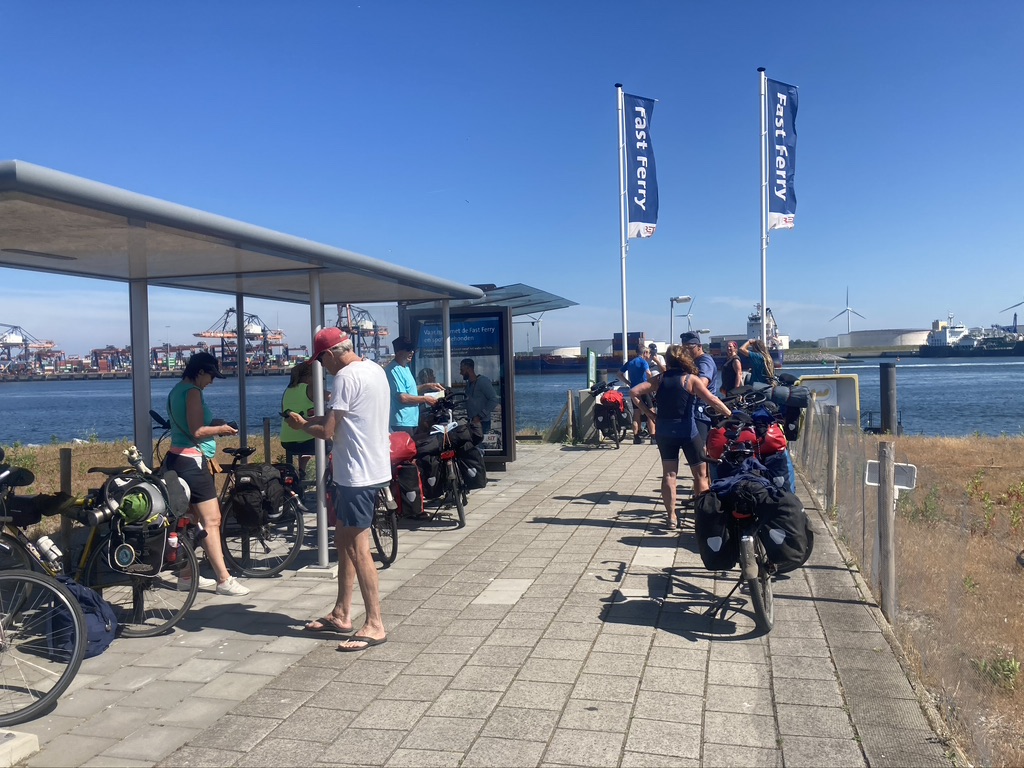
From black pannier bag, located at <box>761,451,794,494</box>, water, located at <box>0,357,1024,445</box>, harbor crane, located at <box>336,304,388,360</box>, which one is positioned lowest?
water, located at <box>0,357,1024,445</box>

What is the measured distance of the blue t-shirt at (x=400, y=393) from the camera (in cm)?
875

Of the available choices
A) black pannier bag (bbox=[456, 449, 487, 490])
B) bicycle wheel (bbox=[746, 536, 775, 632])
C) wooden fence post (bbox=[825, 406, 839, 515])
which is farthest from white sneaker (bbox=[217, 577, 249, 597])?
wooden fence post (bbox=[825, 406, 839, 515])

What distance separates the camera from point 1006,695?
4848mm

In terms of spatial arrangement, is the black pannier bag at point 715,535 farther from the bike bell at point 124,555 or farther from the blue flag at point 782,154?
the blue flag at point 782,154

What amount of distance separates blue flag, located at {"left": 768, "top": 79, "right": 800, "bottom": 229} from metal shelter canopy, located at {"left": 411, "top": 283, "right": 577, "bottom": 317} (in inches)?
360

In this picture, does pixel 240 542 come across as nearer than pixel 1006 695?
No

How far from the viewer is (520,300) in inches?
551

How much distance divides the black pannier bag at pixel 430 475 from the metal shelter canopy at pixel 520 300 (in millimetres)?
3899

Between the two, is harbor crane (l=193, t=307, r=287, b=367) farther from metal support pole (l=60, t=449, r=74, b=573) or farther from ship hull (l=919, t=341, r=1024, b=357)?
ship hull (l=919, t=341, r=1024, b=357)

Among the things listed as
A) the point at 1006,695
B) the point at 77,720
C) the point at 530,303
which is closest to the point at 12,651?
the point at 77,720

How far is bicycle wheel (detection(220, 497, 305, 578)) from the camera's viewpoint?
6.73 metres

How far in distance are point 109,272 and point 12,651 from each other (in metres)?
4.18

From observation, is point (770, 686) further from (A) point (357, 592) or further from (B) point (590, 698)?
(A) point (357, 592)

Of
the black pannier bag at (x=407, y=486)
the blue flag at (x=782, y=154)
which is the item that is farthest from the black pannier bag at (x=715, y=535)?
the blue flag at (x=782, y=154)
